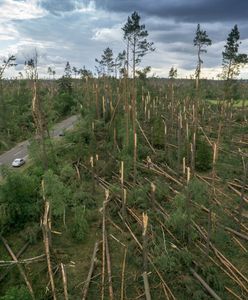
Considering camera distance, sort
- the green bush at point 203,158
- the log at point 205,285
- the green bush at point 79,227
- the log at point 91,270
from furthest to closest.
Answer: the green bush at point 203,158 → the green bush at point 79,227 → the log at point 91,270 → the log at point 205,285

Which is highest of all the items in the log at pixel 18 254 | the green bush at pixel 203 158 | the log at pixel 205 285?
the green bush at pixel 203 158

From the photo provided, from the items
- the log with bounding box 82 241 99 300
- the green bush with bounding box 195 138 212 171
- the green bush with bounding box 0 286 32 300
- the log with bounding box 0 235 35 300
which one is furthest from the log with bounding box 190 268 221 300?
the green bush with bounding box 195 138 212 171

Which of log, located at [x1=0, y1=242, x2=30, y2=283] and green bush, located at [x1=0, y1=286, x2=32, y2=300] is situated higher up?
green bush, located at [x1=0, y1=286, x2=32, y2=300]

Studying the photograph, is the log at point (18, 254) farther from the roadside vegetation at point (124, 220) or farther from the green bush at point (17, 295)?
the green bush at point (17, 295)

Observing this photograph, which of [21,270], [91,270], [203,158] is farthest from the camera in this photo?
[203,158]

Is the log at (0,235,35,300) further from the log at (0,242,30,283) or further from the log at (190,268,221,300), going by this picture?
Result: the log at (190,268,221,300)

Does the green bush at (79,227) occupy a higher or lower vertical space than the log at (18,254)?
higher

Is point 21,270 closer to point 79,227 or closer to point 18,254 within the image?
point 18,254

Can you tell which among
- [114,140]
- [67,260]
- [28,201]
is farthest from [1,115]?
[67,260]

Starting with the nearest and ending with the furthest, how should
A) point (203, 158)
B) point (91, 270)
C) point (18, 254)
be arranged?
point (91, 270) < point (18, 254) < point (203, 158)

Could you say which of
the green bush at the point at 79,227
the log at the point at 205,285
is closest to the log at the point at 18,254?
the green bush at the point at 79,227

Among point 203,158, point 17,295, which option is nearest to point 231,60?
point 203,158
